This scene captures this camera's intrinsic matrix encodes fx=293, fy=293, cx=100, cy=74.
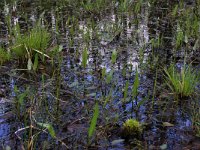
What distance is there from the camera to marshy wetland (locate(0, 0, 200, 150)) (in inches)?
77.3

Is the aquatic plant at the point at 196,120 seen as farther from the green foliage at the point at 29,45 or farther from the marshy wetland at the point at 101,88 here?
the green foliage at the point at 29,45

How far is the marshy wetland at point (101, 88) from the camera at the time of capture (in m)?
1.96

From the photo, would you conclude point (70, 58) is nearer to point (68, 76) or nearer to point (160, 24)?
point (68, 76)

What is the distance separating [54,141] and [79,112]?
42 cm

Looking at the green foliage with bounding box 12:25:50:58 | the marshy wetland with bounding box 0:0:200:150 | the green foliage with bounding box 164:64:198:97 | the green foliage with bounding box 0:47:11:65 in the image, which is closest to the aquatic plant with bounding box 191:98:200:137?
the marshy wetland with bounding box 0:0:200:150

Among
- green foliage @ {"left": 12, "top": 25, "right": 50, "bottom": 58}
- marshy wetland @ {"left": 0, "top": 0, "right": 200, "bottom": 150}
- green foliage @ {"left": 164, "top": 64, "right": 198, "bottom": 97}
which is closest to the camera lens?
marshy wetland @ {"left": 0, "top": 0, "right": 200, "bottom": 150}

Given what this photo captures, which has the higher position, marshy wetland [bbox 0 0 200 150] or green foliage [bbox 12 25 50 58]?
green foliage [bbox 12 25 50 58]

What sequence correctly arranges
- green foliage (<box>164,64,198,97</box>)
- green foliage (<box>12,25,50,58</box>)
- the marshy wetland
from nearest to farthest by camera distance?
the marshy wetland → green foliage (<box>164,64,198,97</box>) → green foliage (<box>12,25,50,58</box>)

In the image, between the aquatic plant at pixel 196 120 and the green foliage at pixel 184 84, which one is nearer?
the aquatic plant at pixel 196 120

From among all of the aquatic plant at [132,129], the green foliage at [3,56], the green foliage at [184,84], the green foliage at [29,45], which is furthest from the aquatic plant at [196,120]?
the green foliage at [3,56]

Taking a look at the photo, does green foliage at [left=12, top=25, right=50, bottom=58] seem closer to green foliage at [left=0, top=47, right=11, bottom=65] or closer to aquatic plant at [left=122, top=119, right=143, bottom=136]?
green foliage at [left=0, top=47, right=11, bottom=65]

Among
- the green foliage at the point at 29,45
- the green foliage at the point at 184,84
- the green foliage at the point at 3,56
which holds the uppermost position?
the green foliage at the point at 29,45

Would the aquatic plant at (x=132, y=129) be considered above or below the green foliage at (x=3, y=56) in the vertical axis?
below

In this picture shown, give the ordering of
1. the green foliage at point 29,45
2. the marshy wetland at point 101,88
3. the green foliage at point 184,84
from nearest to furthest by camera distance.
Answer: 1. the marshy wetland at point 101,88
2. the green foliage at point 184,84
3. the green foliage at point 29,45
